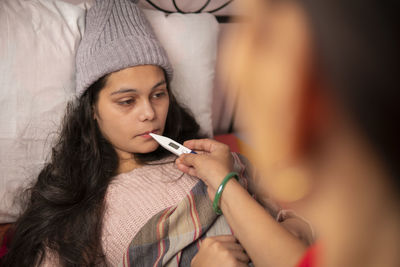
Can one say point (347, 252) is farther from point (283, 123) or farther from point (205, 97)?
point (205, 97)

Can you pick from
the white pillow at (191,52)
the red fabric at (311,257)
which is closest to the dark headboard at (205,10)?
the white pillow at (191,52)

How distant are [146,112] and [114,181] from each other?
238 mm

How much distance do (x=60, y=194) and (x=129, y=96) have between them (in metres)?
0.35

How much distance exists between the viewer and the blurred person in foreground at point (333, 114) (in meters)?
0.15

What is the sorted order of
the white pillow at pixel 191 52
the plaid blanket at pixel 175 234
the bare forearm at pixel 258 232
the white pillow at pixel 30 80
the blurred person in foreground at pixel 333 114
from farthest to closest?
the white pillow at pixel 191 52
the white pillow at pixel 30 80
the plaid blanket at pixel 175 234
the bare forearm at pixel 258 232
the blurred person in foreground at pixel 333 114

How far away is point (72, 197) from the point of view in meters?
0.84

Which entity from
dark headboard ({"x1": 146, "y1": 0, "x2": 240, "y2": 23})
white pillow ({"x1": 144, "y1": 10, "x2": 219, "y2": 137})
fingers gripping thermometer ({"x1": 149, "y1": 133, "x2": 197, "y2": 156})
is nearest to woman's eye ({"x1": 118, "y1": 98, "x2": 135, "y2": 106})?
fingers gripping thermometer ({"x1": 149, "y1": 133, "x2": 197, "y2": 156})

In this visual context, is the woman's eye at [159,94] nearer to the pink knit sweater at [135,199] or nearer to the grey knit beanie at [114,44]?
the grey knit beanie at [114,44]

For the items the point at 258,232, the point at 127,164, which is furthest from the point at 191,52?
the point at 258,232

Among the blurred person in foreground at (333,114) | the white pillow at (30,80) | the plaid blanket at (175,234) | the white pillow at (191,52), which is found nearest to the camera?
the blurred person in foreground at (333,114)

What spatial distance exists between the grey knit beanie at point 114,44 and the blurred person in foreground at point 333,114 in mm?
536

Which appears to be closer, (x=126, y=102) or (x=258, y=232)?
(x=258, y=232)

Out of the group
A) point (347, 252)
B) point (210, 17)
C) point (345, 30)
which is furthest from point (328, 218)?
point (210, 17)

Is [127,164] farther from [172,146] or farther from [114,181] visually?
[172,146]
